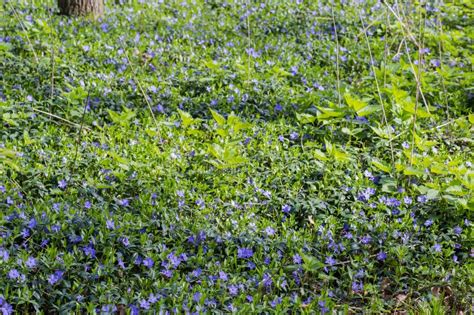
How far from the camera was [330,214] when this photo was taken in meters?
3.77

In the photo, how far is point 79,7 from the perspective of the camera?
6027 millimetres

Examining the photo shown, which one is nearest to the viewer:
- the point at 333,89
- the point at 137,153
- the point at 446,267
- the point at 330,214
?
the point at 446,267

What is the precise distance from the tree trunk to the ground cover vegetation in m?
0.21

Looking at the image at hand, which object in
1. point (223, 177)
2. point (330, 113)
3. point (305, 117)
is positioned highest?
point (330, 113)

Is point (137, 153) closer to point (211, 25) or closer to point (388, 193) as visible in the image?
point (388, 193)

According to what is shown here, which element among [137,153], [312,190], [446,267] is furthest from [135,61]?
[446,267]

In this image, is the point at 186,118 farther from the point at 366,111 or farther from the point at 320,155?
the point at 366,111

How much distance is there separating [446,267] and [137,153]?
6.47ft

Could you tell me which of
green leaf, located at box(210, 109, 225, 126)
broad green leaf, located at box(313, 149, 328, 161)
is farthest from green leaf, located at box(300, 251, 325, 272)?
green leaf, located at box(210, 109, 225, 126)

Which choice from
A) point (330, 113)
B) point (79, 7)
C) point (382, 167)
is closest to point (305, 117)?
point (330, 113)

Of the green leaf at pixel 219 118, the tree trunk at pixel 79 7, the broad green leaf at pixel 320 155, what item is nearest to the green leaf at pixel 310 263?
the broad green leaf at pixel 320 155

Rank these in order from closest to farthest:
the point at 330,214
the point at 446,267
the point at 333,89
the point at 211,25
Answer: the point at 446,267 → the point at 330,214 → the point at 333,89 → the point at 211,25

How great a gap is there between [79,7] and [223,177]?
2977 mm

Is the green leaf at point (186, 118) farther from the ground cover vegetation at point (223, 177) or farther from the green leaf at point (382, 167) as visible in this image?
the green leaf at point (382, 167)
